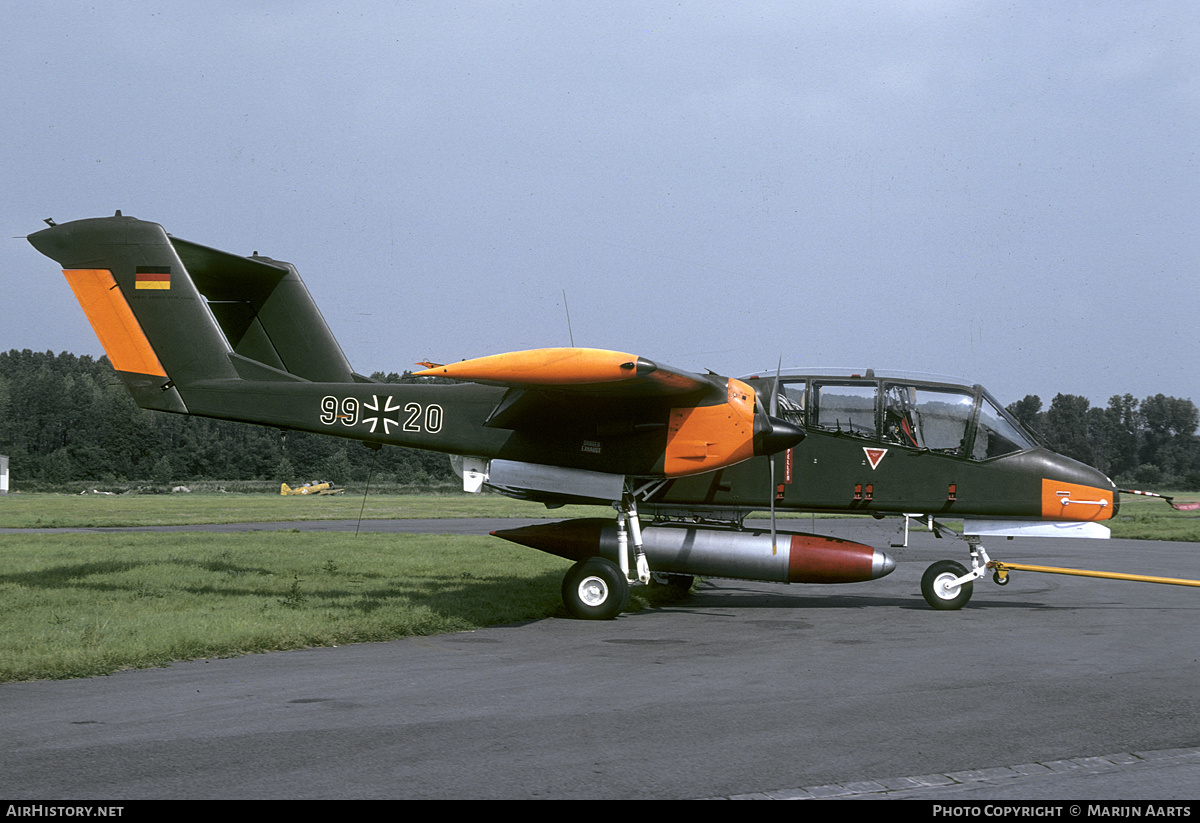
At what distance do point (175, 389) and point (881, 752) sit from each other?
12.4 m

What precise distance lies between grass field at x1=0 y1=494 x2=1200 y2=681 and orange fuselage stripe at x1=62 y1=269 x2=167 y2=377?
11.5 ft

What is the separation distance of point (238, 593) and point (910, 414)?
1044 centimetres

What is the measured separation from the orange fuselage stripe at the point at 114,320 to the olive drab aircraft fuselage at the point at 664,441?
0.02 metres

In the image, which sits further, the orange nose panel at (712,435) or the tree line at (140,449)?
the tree line at (140,449)

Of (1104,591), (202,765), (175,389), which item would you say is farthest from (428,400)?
(1104,591)

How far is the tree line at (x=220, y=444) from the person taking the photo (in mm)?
66688

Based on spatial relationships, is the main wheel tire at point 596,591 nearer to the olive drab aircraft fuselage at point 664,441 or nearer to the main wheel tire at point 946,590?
the olive drab aircraft fuselage at point 664,441

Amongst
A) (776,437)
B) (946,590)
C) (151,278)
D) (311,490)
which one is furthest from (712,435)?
(311,490)

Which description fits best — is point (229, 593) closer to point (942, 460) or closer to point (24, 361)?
point (942, 460)

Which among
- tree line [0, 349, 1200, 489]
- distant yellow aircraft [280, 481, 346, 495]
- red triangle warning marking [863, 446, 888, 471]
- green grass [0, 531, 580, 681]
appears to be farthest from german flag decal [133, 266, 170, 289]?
distant yellow aircraft [280, 481, 346, 495]

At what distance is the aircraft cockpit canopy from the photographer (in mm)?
13617

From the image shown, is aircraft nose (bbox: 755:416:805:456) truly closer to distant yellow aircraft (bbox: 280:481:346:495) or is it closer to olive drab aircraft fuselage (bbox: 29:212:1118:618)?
olive drab aircraft fuselage (bbox: 29:212:1118:618)

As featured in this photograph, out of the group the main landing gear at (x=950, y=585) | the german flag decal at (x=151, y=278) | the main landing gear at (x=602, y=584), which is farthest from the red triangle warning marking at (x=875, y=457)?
the german flag decal at (x=151, y=278)

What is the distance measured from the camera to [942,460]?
13.6 meters
